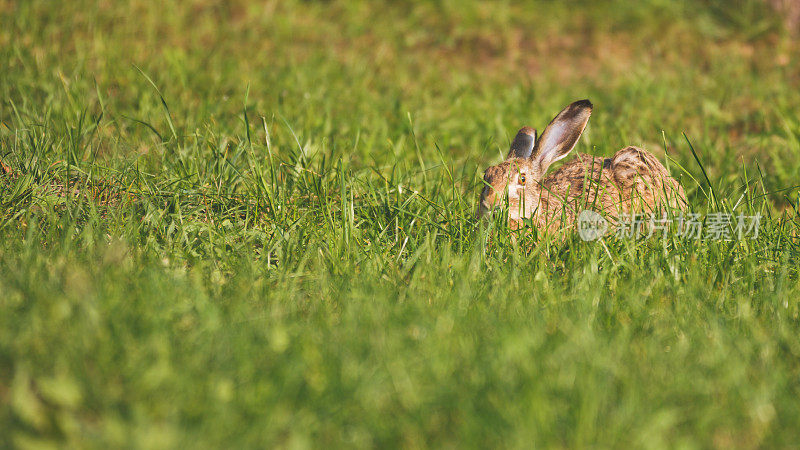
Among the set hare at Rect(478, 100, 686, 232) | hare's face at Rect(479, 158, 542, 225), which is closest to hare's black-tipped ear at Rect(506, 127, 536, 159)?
hare at Rect(478, 100, 686, 232)

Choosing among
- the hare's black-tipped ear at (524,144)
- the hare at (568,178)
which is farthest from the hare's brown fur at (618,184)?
the hare's black-tipped ear at (524,144)

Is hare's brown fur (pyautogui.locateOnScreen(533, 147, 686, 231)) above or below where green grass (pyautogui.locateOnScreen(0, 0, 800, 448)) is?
above

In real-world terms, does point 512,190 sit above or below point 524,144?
below

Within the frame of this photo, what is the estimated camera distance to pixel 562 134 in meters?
4.48

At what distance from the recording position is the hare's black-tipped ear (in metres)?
4.51

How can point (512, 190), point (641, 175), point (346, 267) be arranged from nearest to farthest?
1. point (346, 267)
2. point (512, 190)
3. point (641, 175)

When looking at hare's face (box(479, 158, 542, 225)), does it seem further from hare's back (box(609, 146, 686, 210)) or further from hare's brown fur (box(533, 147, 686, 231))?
hare's back (box(609, 146, 686, 210))

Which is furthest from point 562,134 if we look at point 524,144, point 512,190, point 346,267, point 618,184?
point 346,267

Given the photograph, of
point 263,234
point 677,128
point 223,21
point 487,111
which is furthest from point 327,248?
point 223,21

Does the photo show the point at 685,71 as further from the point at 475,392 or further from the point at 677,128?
the point at 475,392

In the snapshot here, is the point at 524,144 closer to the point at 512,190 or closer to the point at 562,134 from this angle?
the point at 562,134

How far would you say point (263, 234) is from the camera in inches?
145

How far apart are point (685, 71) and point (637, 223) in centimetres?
387

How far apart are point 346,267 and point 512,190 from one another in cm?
122
